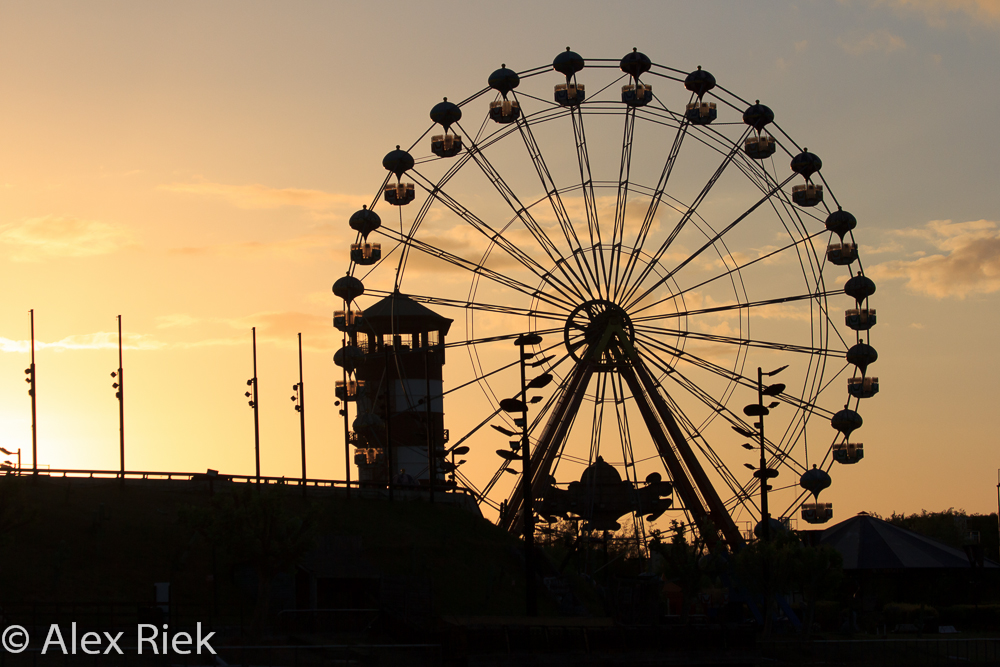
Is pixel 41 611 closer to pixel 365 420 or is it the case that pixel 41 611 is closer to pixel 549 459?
pixel 549 459

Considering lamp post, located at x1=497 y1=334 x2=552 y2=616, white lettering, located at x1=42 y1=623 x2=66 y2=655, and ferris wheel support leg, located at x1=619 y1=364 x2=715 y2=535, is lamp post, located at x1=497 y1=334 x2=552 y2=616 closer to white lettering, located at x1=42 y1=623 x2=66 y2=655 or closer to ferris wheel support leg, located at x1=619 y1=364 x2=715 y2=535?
ferris wheel support leg, located at x1=619 y1=364 x2=715 y2=535

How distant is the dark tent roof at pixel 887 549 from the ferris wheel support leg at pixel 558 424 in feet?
89.7

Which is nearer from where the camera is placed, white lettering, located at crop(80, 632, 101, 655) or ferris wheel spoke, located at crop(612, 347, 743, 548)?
white lettering, located at crop(80, 632, 101, 655)

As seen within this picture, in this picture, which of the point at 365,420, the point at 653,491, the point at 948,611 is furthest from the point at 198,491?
the point at 948,611

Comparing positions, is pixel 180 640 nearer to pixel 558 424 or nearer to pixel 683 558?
pixel 558 424

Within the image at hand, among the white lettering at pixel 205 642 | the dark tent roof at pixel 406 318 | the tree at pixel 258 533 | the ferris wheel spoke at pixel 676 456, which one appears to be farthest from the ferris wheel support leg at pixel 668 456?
the dark tent roof at pixel 406 318

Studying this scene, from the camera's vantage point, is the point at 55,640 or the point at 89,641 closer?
the point at 89,641

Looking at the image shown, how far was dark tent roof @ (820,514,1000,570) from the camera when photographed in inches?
3007

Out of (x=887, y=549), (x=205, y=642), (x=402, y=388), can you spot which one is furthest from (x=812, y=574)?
(x=402, y=388)

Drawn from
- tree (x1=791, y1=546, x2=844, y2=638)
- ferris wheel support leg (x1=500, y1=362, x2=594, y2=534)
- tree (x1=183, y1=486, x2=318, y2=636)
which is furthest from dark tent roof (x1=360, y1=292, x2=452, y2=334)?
tree (x1=183, y1=486, x2=318, y2=636)

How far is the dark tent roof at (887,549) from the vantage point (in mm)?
76375

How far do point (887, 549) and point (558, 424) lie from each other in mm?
33537

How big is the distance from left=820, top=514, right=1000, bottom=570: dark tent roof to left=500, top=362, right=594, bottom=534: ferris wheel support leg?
27326 millimetres

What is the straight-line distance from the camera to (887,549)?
78.3 meters
